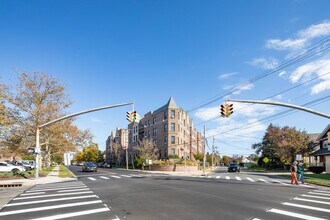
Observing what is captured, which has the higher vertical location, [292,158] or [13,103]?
[13,103]

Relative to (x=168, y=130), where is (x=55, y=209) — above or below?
below

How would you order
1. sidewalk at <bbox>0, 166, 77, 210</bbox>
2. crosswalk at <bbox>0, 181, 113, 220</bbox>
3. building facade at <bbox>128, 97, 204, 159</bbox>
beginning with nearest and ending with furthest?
crosswalk at <bbox>0, 181, 113, 220</bbox> < sidewalk at <bbox>0, 166, 77, 210</bbox> < building facade at <bbox>128, 97, 204, 159</bbox>

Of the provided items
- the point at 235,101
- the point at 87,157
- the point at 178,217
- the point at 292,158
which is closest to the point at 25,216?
the point at 178,217

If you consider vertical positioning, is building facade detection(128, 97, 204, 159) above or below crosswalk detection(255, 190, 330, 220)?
above

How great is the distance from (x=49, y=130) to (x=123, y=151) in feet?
169

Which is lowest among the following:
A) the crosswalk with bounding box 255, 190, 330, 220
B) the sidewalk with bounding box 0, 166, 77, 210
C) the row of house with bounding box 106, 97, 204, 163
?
the sidewalk with bounding box 0, 166, 77, 210

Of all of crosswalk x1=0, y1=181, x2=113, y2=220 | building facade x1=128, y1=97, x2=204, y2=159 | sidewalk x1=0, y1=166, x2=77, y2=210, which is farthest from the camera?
building facade x1=128, y1=97, x2=204, y2=159

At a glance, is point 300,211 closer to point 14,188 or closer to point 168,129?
point 14,188

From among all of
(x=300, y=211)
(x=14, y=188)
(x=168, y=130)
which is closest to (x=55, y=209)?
(x=300, y=211)

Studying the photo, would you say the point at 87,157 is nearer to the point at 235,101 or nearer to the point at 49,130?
the point at 49,130

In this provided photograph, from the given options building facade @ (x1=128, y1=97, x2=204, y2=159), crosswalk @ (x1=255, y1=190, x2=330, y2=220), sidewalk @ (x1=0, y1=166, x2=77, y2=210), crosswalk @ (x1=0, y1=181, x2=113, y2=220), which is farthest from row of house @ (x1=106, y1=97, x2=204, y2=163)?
crosswalk @ (x1=0, y1=181, x2=113, y2=220)

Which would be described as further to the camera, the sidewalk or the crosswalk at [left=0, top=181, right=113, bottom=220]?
the sidewalk

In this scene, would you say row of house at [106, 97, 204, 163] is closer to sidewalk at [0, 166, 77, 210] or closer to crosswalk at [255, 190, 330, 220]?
sidewalk at [0, 166, 77, 210]

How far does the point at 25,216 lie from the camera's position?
29.6 ft
